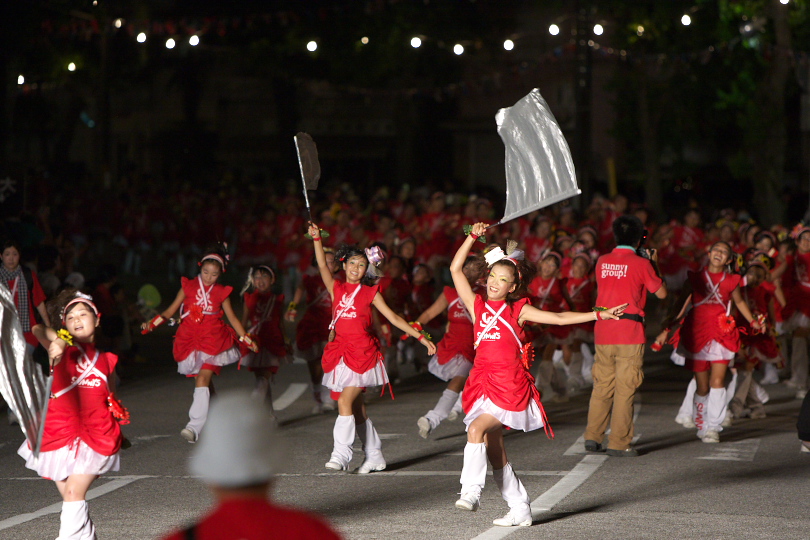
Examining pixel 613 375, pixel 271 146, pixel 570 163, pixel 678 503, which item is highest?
pixel 271 146

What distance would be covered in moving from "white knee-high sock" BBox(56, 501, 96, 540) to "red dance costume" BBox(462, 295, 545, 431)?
7.64 ft

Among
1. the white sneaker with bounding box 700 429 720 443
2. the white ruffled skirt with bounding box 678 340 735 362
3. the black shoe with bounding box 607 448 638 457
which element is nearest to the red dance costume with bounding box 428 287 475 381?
the black shoe with bounding box 607 448 638 457

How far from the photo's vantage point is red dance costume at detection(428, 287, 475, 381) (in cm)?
1021

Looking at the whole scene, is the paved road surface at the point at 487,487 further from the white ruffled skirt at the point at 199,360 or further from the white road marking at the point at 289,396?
the white ruffled skirt at the point at 199,360

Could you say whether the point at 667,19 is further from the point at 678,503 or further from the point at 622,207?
the point at 678,503

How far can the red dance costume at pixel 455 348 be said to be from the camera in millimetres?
10206

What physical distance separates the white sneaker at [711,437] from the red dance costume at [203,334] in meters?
3.95

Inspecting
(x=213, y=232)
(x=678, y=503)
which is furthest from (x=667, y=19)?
(x=678, y=503)

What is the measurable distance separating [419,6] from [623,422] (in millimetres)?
25632

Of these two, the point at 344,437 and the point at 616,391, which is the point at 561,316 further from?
the point at 616,391

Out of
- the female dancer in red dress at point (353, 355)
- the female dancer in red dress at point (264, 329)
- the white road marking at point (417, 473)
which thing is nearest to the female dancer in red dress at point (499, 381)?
the female dancer in red dress at point (353, 355)

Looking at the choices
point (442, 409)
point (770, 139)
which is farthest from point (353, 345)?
point (770, 139)

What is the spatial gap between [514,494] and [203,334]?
378cm

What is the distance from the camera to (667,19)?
28.0m
